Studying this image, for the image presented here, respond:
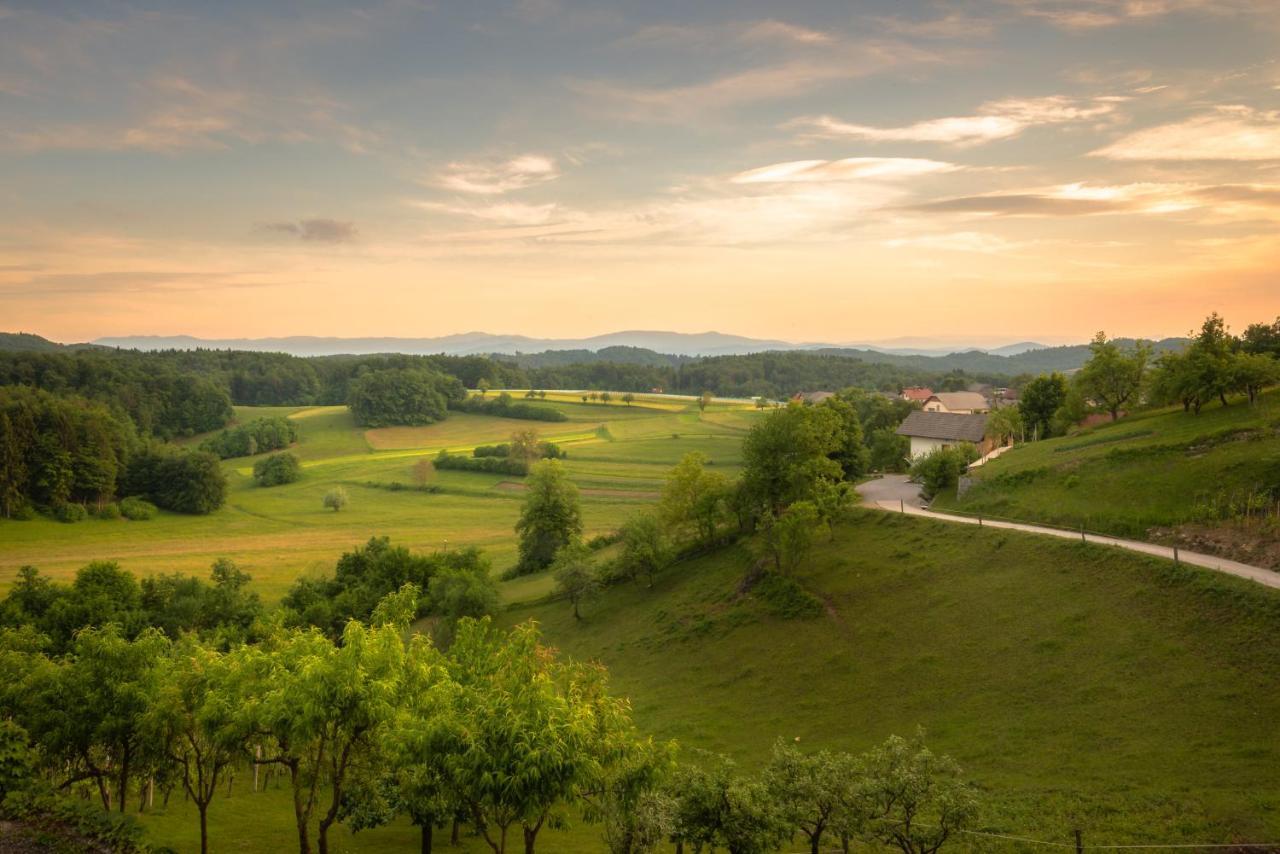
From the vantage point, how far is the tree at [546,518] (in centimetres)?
7944

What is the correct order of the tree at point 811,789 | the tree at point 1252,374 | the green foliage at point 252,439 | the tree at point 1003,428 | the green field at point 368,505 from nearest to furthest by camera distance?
A: the tree at point 811,789 → the tree at point 1252,374 → the tree at point 1003,428 → the green field at point 368,505 → the green foliage at point 252,439

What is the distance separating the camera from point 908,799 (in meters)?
18.8

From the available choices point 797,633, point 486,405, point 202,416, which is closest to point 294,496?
point 202,416

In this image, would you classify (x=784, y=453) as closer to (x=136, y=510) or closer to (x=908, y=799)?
(x=908, y=799)

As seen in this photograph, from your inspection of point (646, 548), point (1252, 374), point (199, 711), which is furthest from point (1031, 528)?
point (199, 711)

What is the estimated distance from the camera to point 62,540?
313 ft

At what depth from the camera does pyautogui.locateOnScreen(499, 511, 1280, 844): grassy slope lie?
24.4 meters

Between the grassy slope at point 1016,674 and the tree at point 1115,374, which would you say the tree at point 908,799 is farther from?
the tree at point 1115,374

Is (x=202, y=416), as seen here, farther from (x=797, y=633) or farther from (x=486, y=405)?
(x=797, y=633)

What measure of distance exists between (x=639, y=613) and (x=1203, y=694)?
35992 mm

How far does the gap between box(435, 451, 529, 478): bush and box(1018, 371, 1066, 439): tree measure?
258 feet

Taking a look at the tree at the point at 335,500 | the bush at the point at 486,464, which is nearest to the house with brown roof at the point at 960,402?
the bush at the point at 486,464

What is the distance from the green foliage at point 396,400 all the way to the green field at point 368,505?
177 inches

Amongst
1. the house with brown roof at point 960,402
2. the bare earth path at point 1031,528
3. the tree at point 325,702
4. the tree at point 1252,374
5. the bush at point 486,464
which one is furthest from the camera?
the house with brown roof at point 960,402
